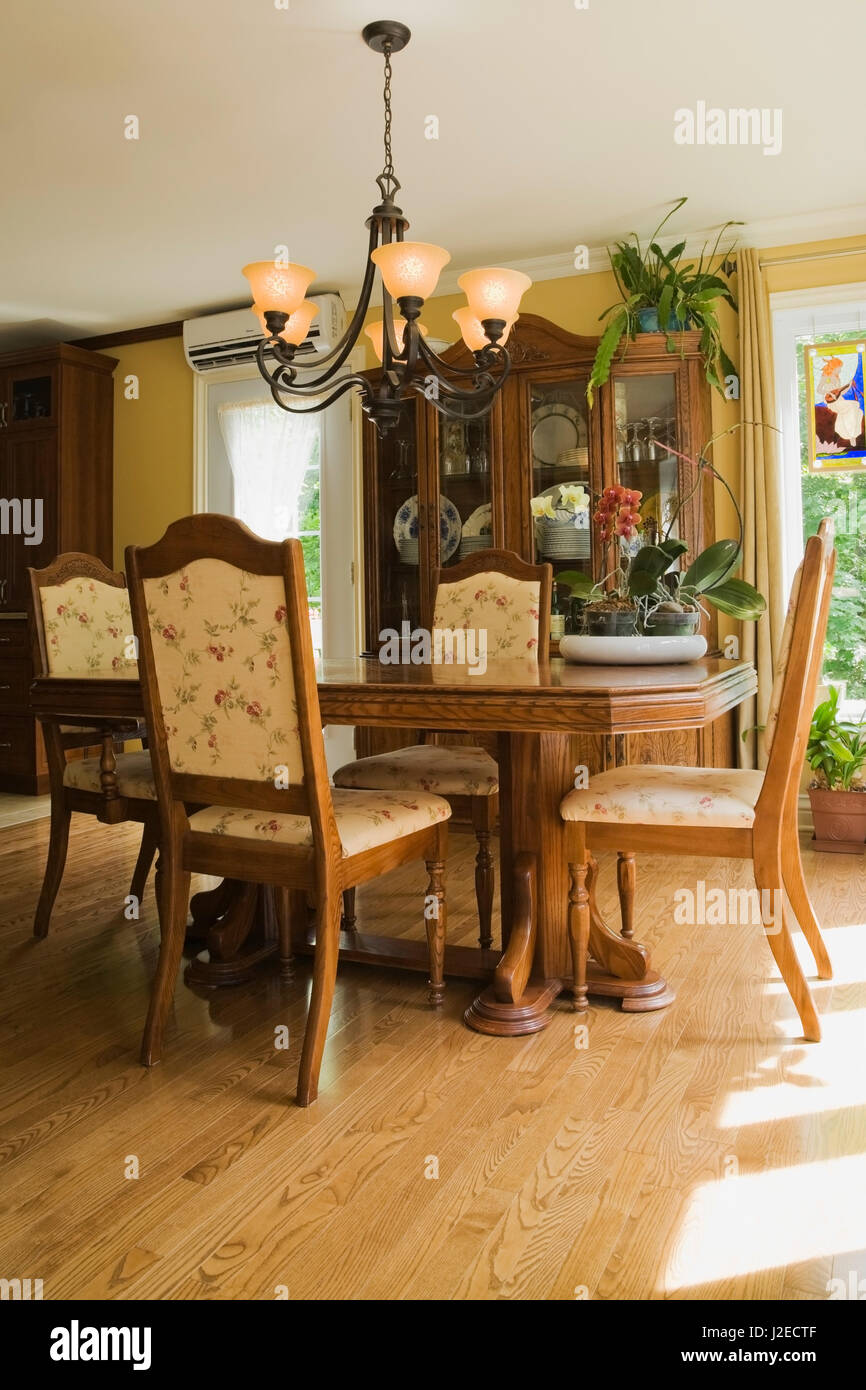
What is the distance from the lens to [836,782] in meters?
3.74

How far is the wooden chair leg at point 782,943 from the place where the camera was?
1.91 m

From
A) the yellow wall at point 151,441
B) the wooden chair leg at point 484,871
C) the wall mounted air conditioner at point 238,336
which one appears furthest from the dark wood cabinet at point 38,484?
the wooden chair leg at point 484,871

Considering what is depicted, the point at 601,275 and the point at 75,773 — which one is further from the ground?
the point at 601,275

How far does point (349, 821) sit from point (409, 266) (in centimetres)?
132

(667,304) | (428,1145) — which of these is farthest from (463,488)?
(428,1145)

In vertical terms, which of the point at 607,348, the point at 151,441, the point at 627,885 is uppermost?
the point at 151,441

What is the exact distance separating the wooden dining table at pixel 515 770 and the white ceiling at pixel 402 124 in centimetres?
175

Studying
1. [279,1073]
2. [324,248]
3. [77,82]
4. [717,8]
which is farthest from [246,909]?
[324,248]

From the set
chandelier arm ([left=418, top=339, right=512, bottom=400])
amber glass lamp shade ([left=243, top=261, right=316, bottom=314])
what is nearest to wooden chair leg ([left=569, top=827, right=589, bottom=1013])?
chandelier arm ([left=418, top=339, right=512, bottom=400])

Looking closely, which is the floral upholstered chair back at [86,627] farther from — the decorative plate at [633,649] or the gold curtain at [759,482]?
the gold curtain at [759,482]

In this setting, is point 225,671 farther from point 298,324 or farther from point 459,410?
point 459,410

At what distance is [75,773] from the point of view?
2.74 meters

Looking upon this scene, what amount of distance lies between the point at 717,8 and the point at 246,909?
2647mm
